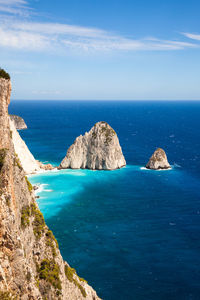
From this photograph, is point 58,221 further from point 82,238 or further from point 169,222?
point 169,222

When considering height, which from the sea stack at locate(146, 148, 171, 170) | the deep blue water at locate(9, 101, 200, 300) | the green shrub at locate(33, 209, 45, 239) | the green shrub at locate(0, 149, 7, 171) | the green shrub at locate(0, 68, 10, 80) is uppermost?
the green shrub at locate(0, 68, 10, 80)

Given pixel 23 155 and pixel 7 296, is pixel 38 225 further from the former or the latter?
pixel 23 155

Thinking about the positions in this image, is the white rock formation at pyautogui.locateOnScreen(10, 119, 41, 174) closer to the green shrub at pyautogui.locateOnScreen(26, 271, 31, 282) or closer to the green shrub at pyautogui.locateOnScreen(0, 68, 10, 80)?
the green shrub at pyautogui.locateOnScreen(0, 68, 10, 80)

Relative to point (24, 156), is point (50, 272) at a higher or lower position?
lower

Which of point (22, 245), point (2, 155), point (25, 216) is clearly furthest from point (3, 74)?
point (22, 245)

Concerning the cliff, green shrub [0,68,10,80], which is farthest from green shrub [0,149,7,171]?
green shrub [0,68,10,80]

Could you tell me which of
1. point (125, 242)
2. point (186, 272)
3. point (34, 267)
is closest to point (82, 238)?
point (125, 242)
